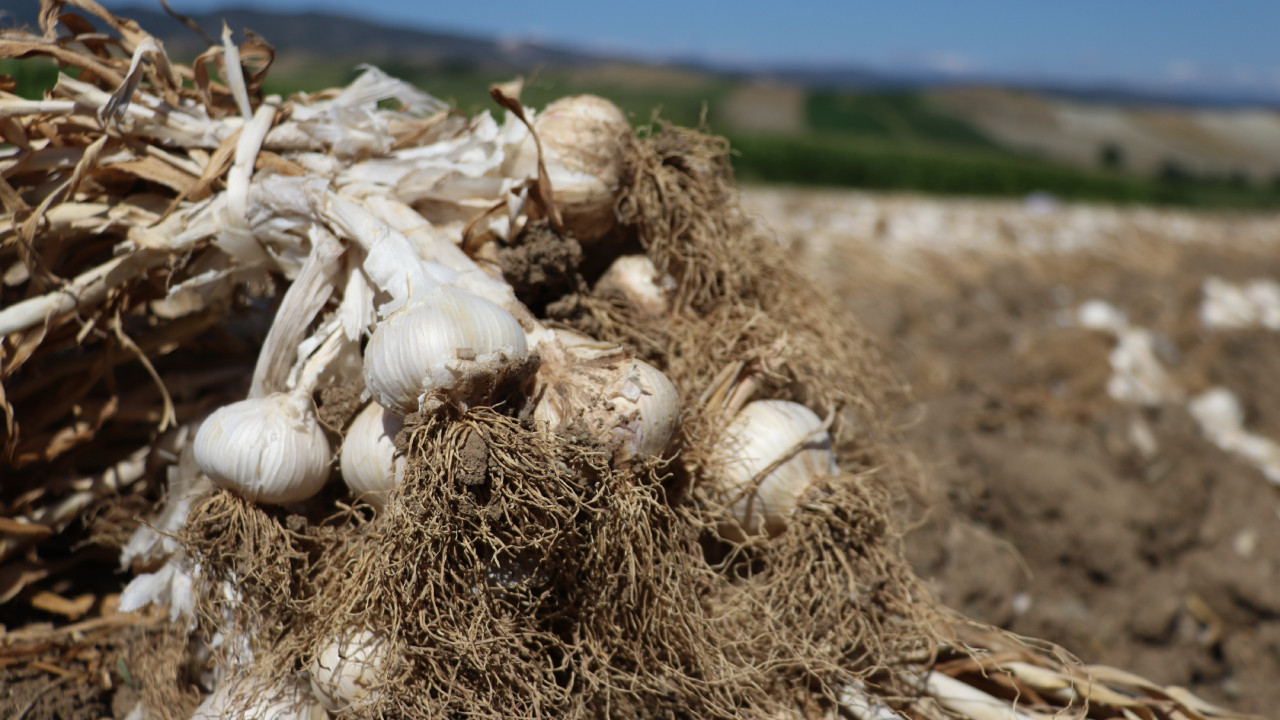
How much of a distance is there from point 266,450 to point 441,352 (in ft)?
0.96

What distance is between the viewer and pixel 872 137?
95.3 ft

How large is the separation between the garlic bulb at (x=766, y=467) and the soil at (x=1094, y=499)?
0.35m

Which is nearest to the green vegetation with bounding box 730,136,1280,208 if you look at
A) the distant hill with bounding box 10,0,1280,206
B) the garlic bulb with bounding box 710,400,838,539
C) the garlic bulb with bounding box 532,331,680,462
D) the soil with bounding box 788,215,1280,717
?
the distant hill with bounding box 10,0,1280,206

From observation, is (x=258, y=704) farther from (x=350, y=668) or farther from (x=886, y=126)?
(x=886, y=126)

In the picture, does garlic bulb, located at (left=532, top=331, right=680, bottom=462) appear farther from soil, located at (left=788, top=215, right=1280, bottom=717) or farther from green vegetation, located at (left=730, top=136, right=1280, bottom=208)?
green vegetation, located at (left=730, top=136, right=1280, bottom=208)

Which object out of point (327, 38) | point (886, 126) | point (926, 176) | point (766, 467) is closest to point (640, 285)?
point (766, 467)

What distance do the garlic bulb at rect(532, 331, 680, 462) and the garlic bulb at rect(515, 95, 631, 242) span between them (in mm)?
305

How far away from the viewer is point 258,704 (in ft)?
3.41

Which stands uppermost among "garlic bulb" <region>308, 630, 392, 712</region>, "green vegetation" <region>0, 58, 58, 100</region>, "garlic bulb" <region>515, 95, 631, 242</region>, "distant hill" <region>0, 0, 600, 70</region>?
"distant hill" <region>0, 0, 600, 70</region>

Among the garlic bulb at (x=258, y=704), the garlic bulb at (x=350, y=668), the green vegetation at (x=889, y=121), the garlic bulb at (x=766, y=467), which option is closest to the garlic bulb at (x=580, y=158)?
the garlic bulb at (x=766, y=467)

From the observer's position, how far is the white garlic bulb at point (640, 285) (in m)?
1.35

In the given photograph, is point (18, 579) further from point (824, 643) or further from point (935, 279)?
point (935, 279)

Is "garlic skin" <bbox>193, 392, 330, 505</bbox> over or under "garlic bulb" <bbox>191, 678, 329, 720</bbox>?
over

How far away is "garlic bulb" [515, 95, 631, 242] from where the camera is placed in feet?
4.09
